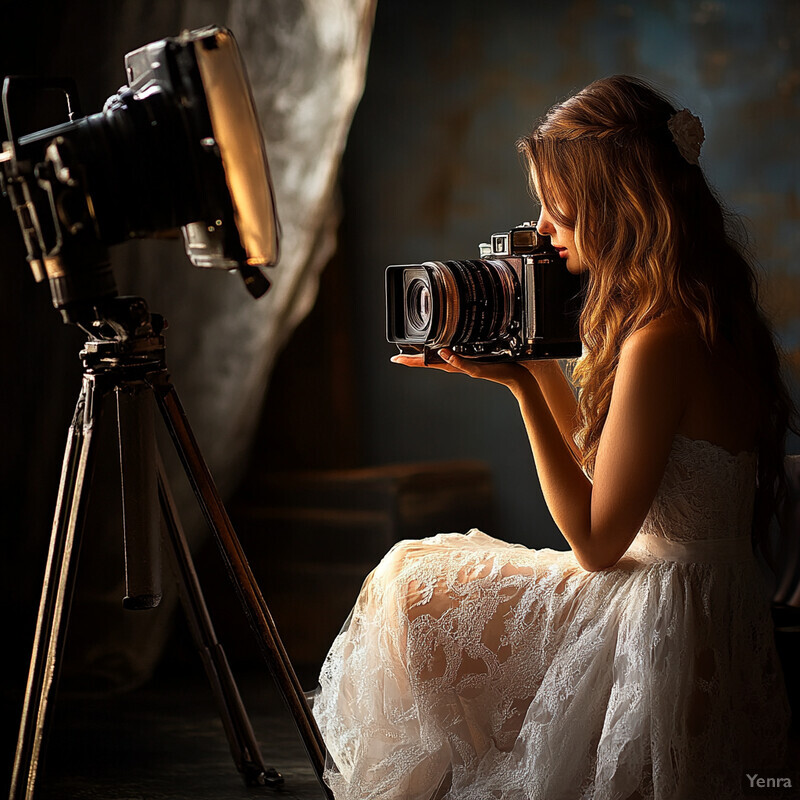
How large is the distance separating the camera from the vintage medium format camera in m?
0.41

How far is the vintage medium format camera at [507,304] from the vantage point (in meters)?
1.54

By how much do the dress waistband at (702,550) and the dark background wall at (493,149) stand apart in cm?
115

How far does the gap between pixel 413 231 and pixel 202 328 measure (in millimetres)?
678

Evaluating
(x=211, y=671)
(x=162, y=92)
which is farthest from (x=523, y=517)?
(x=162, y=92)

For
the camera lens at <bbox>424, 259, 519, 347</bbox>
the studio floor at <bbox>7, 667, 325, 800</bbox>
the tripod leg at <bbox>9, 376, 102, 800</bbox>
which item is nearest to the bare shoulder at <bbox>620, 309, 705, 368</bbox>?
the camera lens at <bbox>424, 259, 519, 347</bbox>

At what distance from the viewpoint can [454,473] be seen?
9.07 feet

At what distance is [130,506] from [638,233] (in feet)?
2.86

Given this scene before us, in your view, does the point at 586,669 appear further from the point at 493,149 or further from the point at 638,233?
the point at 493,149

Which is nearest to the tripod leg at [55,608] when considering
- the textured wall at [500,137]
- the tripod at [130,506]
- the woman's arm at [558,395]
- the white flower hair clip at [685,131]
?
the tripod at [130,506]

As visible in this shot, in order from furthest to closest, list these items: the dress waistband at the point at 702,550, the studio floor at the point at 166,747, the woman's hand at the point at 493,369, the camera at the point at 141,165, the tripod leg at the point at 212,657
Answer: the studio floor at the point at 166,747 < the tripod leg at the point at 212,657 < the woman's hand at the point at 493,369 < the dress waistband at the point at 702,550 < the camera at the point at 141,165

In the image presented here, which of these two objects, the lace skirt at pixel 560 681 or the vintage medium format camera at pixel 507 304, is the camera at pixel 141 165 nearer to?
the vintage medium format camera at pixel 507 304

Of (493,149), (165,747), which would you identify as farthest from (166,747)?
(493,149)

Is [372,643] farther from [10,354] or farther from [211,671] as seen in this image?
[10,354]

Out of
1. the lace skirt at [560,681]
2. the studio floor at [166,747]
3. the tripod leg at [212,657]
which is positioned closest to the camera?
the lace skirt at [560,681]
